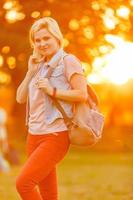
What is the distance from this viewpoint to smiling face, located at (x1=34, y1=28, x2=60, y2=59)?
499cm

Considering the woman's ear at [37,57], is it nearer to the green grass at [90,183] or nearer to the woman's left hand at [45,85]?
the woman's left hand at [45,85]

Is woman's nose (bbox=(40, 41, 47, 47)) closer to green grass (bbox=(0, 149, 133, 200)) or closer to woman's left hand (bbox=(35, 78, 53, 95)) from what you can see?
woman's left hand (bbox=(35, 78, 53, 95))

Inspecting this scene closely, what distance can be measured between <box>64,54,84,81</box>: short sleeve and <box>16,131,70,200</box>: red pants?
401mm

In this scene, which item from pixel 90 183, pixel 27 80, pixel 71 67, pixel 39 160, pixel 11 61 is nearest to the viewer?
pixel 39 160

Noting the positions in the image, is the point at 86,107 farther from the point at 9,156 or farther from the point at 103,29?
the point at 103,29

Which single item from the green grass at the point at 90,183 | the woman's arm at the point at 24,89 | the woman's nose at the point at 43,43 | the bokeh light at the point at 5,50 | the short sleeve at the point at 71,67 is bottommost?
the green grass at the point at 90,183

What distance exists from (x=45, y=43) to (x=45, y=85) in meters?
0.32

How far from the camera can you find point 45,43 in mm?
4992

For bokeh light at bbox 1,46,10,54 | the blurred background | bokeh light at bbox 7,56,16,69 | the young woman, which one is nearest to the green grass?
the blurred background

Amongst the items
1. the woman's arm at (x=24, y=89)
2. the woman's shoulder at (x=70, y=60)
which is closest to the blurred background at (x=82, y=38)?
the woman's arm at (x=24, y=89)

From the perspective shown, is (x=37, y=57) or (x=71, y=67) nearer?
(x=71, y=67)

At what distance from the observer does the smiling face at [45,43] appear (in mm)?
4992

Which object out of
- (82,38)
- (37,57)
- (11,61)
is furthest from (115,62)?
(37,57)

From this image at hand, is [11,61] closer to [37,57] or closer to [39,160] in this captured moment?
[37,57]
